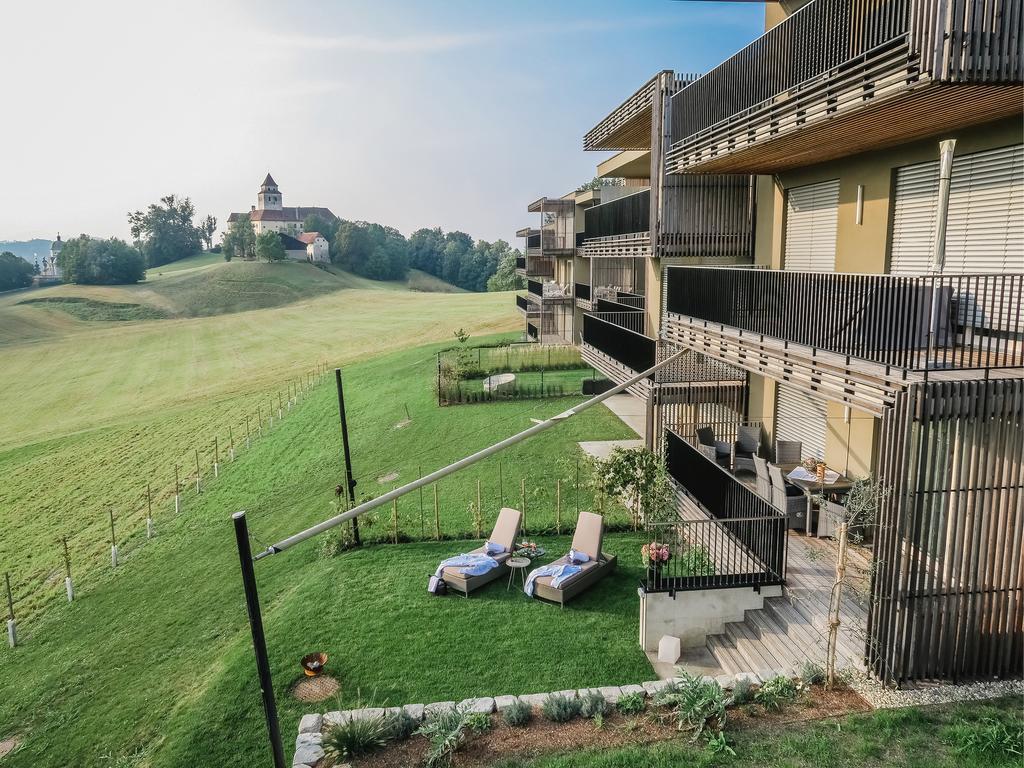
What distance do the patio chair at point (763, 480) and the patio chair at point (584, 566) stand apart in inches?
124

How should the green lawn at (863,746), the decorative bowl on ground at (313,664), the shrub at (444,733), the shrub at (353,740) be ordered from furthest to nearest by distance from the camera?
the decorative bowl on ground at (313,664), the shrub at (353,740), the shrub at (444,733), the green lawn at (863,746)

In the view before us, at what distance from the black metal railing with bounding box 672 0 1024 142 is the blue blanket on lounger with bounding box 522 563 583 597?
8272 mm

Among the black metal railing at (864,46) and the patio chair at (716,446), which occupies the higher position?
the black metal railing at (864,46)

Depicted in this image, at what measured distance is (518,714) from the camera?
823cm

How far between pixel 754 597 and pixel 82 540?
66.2 ft

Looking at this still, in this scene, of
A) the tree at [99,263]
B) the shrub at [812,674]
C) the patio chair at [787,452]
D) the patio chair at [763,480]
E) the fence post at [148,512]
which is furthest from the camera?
the tree at [99,263]

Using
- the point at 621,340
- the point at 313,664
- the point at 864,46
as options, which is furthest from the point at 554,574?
the point at 864,46

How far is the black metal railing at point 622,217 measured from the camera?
18.4 meters

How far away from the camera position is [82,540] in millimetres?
21438

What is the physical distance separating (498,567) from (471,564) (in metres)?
0.55

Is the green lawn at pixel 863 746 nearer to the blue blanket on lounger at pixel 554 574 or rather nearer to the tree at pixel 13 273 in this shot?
the blue blanket on lounger at pixel 554 574

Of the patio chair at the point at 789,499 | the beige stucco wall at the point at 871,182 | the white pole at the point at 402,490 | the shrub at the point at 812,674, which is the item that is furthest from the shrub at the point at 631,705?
the beige stucco wall at the point at 871,182

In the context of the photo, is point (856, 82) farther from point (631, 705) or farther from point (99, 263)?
point (99, 263)

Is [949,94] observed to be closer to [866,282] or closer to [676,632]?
[866,282]
